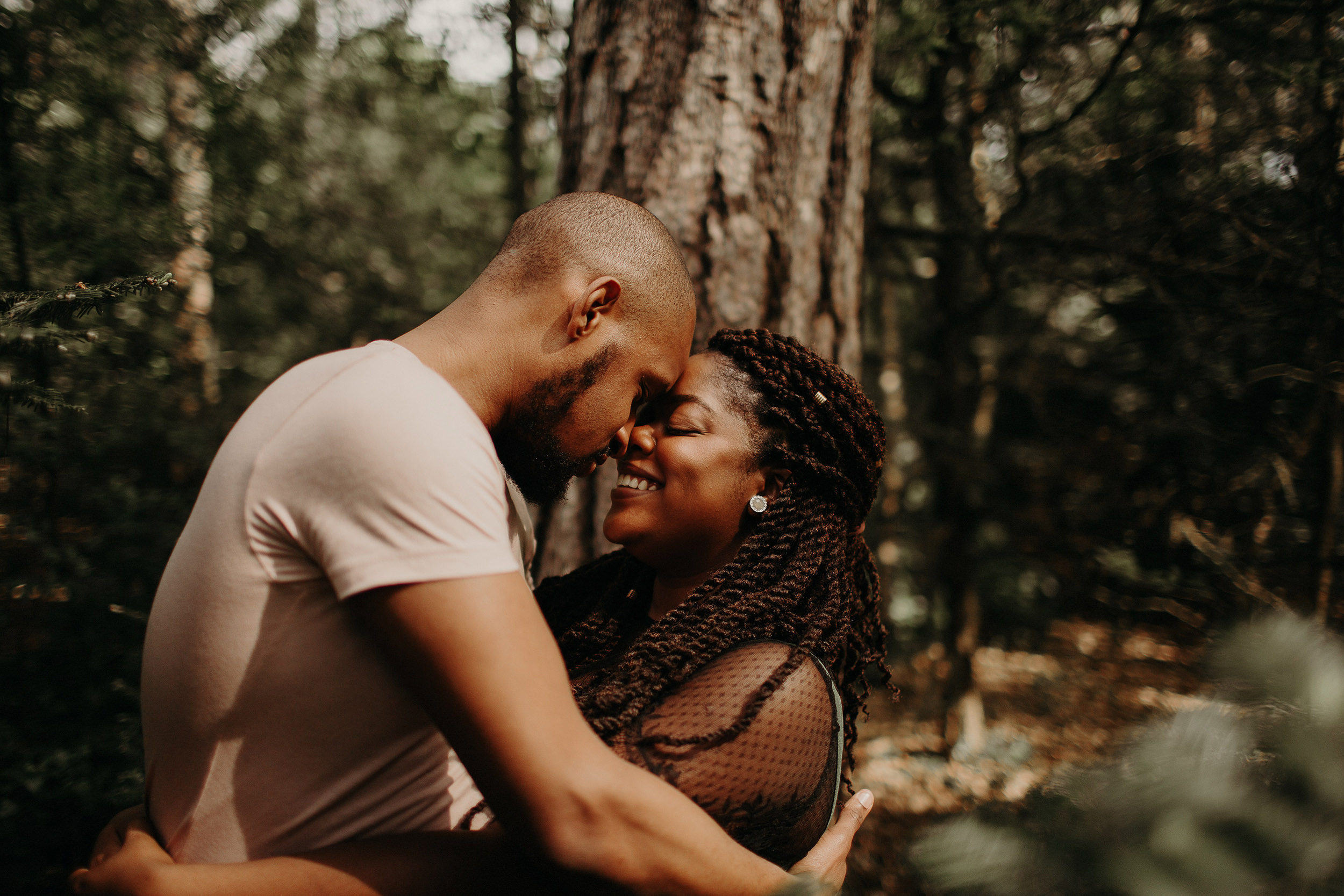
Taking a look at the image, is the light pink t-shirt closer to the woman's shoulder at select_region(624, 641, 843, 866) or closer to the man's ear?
the man's ear

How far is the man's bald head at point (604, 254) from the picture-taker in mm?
1911

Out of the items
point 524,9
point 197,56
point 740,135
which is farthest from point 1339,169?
point 197,56

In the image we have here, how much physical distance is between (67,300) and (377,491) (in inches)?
51.2

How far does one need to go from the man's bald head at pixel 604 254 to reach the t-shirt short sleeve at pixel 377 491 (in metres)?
0.61

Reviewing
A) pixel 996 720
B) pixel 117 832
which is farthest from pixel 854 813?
pixel 996 720

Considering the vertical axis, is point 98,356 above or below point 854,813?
above

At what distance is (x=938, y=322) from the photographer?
5848mm

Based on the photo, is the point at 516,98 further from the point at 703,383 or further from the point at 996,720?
the point at 996,720

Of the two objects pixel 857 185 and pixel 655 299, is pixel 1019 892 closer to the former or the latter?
pixel 655 299

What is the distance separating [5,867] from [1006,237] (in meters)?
5.66

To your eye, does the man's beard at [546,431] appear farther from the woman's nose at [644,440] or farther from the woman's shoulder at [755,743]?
the woman's shoulder at [755,743]

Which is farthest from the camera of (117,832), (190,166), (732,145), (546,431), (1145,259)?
(190,166)

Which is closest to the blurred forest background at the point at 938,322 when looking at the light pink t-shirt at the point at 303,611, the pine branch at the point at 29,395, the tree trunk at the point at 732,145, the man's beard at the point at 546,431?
the pine branch at the point at 29,395

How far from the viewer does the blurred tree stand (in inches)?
144
